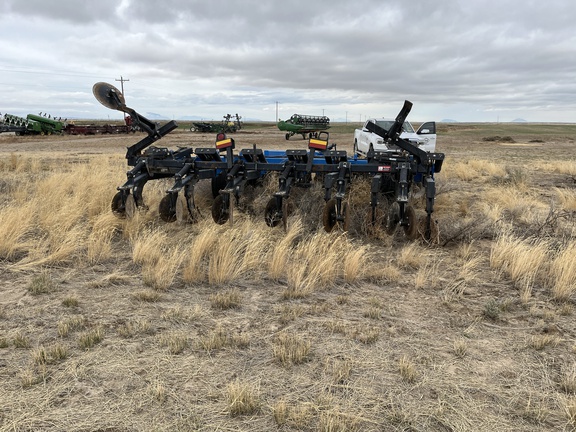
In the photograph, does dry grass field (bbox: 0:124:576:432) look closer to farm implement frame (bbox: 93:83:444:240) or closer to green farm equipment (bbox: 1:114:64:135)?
farm implement frame (bbox: 93:83:444:240)

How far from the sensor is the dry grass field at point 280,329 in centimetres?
261

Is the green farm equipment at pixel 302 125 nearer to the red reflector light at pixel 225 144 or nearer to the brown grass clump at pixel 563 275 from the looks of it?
the red reflector light at pixel 225 144

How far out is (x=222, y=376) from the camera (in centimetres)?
295

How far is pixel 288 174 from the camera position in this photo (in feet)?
21.0

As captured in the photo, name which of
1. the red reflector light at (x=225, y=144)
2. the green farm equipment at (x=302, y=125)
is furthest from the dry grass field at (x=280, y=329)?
the green farm equipment at (x=302, y=125)

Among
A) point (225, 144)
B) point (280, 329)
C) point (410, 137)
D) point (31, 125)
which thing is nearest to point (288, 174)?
point (225, 144)

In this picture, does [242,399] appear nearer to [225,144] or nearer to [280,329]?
[280,329]

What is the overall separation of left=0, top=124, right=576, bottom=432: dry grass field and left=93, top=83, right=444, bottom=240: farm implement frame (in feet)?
1.08

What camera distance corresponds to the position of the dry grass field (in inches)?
103

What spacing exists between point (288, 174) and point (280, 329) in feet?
10.3

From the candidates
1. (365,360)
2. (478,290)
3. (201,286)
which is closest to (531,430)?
(365,360)

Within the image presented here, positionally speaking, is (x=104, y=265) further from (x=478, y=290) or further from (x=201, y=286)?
(x=478, y=290)

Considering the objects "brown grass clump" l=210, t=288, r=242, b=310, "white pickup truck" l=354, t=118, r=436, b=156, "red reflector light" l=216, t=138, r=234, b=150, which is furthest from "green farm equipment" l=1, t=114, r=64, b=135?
"brown grass clump" l=210, t=288, r=242, b=310

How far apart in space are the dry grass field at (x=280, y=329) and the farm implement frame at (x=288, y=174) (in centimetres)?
33
